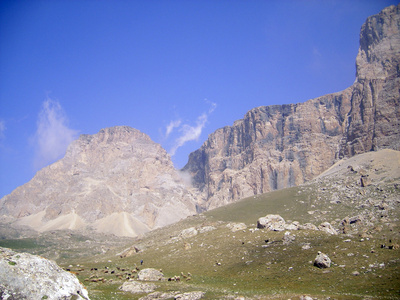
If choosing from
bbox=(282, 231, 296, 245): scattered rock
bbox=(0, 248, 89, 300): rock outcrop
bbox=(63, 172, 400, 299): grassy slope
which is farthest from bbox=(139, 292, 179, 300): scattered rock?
bbox=(282, 231, 296, 245): scattered rock

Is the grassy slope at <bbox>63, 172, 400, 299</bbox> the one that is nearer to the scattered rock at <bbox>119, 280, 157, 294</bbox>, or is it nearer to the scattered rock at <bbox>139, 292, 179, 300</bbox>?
the scattered rock at <bbox>119, 280, 157, 294</bbox>

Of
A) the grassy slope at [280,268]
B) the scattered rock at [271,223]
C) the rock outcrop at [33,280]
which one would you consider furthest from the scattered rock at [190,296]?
the scattered rock at [271,223]

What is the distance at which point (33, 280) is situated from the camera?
2677 centimetres

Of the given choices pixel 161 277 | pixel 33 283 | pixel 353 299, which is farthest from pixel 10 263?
pixel 161 277

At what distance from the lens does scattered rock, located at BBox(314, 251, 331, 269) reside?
172 feet

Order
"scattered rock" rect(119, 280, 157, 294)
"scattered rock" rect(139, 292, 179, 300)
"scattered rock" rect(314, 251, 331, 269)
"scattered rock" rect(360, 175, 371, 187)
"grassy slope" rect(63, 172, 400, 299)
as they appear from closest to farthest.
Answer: "grassy slope" rect(63, 172, 400, 299) < "scattered rock" rect(139, 292, 179, 300) < "scattered rock" rect(119, 280, 157, 294) < "scattered rock" rect(314, 251, 331, 269) < "scattered rock" rect(360, 175, 371, 187)

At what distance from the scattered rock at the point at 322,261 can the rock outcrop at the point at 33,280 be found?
38484mm

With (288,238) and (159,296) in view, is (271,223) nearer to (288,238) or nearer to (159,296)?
(288,238)

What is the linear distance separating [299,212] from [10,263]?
170045 mm

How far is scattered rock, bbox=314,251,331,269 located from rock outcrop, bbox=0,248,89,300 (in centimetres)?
3848

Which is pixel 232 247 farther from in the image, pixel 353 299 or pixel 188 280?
pixel 353 299

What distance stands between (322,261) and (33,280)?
1698 inches

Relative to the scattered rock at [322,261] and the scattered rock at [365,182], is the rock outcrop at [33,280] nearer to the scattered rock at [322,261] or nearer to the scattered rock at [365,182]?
the scattered rock at [322,261]

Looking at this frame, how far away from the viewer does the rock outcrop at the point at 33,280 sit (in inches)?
1011
